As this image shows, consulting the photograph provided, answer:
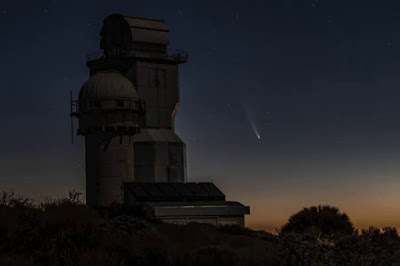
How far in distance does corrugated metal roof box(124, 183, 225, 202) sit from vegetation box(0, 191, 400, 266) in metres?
21.0

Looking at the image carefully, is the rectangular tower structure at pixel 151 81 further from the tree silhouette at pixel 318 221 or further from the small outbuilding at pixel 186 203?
the tree silhouette at pixel 318 221

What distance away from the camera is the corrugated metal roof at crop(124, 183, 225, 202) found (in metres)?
51.8

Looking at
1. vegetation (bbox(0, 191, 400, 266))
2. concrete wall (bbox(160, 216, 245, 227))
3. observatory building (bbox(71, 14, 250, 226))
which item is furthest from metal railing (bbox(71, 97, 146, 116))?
vegetation (bbox(0, 191, 400, 266))

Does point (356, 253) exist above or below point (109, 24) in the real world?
below

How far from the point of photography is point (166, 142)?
202ft

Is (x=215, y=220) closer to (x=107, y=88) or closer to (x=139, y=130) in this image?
(x=139, y=130)

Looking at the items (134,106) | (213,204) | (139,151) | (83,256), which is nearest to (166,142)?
(139,151)

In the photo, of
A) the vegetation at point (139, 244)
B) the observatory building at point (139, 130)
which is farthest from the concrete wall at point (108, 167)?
the vegetation at point (139, 244)

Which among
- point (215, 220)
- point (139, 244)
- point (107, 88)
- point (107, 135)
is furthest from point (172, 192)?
point (139, 244)

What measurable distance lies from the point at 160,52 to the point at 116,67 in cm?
401

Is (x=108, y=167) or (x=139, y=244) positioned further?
(x=108, y=167)

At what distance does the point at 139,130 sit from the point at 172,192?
237 inches

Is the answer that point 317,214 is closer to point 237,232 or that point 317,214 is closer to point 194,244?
point 237,232

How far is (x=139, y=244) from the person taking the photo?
22.1 meters
